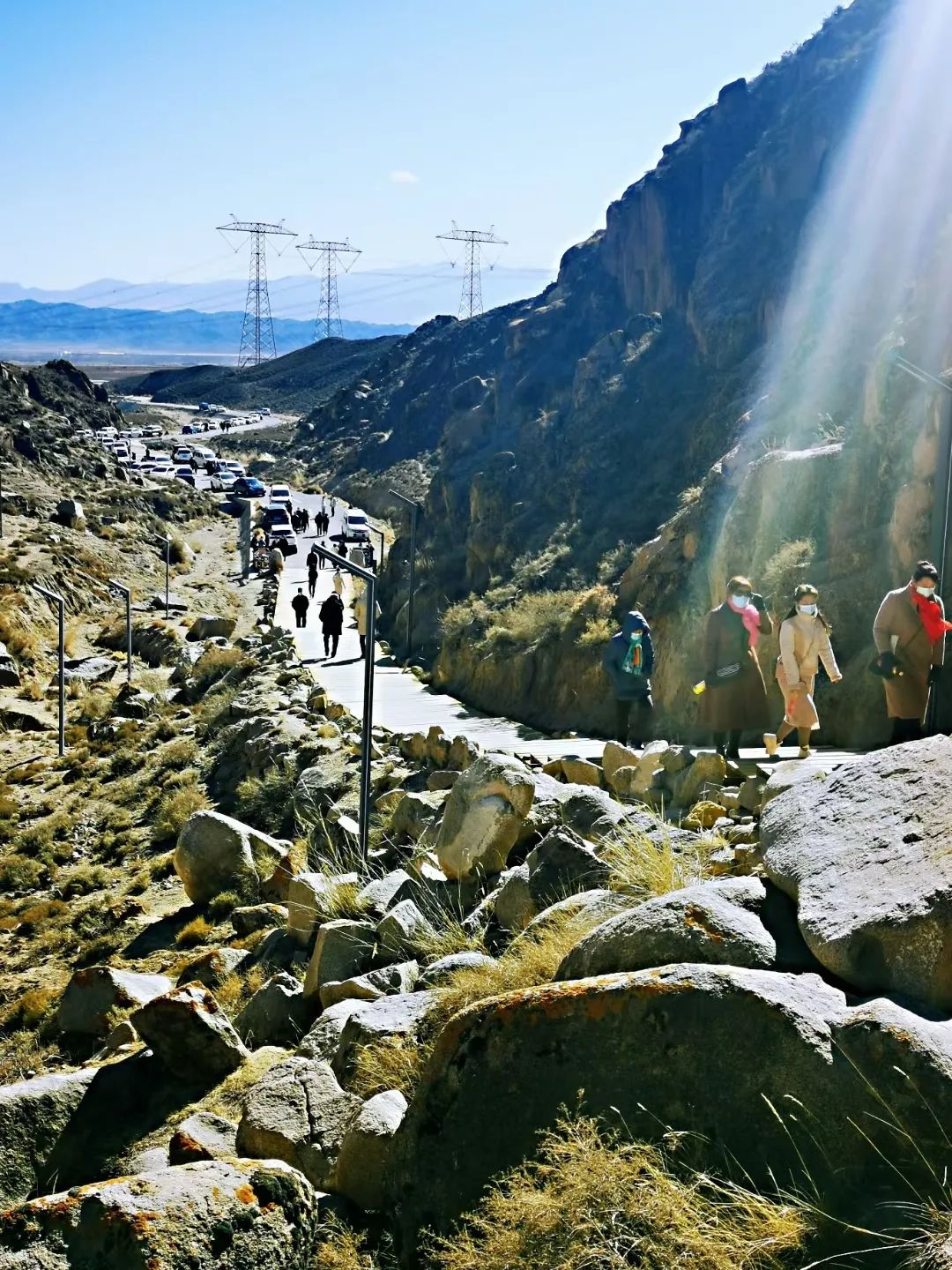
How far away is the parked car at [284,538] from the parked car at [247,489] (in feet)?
68.8

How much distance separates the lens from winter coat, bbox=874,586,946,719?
10.9 metres

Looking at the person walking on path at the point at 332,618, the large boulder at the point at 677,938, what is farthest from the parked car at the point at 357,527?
the large boulder at the point at 677,938

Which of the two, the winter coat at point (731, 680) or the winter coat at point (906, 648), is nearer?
the winter coat at point (906, 648)

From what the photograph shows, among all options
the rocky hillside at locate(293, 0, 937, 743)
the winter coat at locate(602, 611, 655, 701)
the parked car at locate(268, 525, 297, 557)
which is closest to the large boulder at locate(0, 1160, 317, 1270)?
the winter coat at locate(602, 611, 655, 701)

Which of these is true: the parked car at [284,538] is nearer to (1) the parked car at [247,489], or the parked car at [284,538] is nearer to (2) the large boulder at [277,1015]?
(1) the parked car at [247,489]

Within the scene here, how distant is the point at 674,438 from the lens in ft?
130

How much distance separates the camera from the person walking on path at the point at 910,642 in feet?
35.7

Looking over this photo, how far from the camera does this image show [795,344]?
33531 millimetres

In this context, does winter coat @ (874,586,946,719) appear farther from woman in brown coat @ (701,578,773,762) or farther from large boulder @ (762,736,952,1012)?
large boulder @ (762,736,952,1012)

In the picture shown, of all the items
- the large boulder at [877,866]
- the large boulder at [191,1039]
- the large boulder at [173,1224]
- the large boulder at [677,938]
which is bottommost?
Answer: the large boulder at [191,1039]

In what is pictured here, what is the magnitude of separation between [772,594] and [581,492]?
1998cm

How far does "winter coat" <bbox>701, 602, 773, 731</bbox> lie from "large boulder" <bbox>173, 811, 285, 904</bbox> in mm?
5059

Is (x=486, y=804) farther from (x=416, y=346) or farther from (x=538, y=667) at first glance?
(x=416, y=346)

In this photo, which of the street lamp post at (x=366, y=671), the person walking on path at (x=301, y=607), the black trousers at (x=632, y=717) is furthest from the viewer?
the person walking on path at (x=301, y=607)
